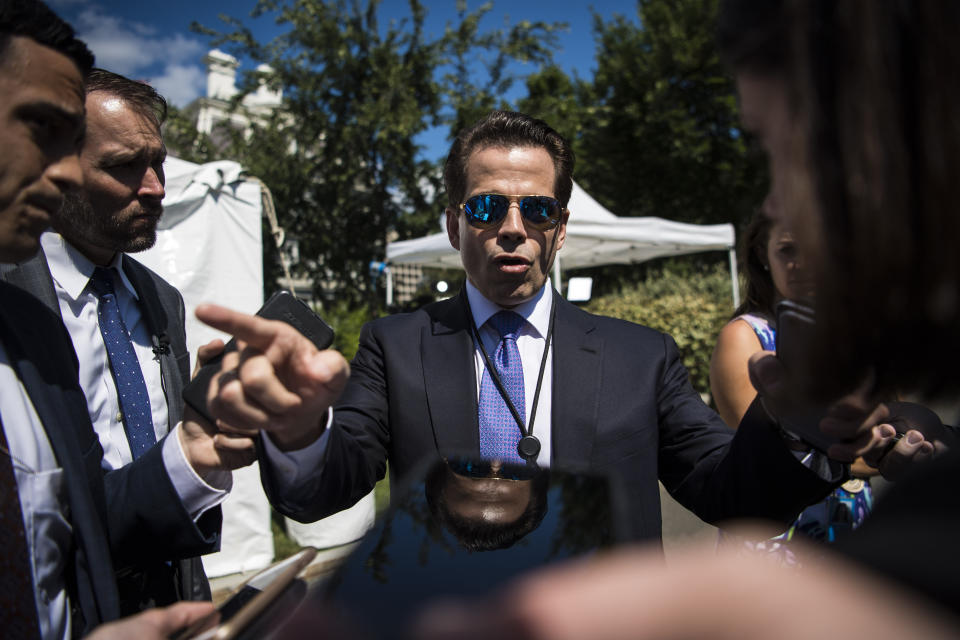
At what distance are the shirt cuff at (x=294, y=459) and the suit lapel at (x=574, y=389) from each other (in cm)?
72

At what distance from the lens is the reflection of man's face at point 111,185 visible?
224cm

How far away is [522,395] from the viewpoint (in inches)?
76.1

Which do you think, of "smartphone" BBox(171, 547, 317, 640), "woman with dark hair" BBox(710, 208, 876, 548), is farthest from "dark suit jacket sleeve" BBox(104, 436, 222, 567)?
"woman with dark hair" BBox(710, 208, 876, 548)

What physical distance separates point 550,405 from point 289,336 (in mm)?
1055

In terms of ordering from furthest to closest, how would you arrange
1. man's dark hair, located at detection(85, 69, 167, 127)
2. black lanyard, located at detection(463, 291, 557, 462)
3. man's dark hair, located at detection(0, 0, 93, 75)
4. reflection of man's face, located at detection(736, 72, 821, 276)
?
man's dark hair, located at detection(85, 69, 167, 127) < black lanyard, located at detection(463, 291, 557, 462) < man's dark hair, located at detection(0, 0, 93, 75) < reflection of man's face, located at detection(736, 72, 821, 276)

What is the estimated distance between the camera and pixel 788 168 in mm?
615

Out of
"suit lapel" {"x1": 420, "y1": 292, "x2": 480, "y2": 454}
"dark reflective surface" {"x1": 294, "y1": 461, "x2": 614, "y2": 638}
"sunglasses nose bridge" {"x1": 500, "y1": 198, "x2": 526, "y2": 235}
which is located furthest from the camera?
"sunglasses nose bridge" {"x1": 500, "y1": 198, "x2": 526, "y2": 235}

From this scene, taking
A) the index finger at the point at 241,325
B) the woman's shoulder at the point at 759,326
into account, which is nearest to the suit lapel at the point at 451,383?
the index finger at the point at 241,325

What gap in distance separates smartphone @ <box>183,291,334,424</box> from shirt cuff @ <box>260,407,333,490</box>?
167 mm

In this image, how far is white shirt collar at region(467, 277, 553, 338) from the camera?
209cm

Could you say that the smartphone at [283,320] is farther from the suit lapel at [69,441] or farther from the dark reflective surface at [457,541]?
the dark reflective surface at [457,541]

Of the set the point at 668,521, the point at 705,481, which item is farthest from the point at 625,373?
the point at 668,521

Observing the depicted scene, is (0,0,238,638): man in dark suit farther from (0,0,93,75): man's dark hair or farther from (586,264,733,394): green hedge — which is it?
(586,264,733,394): green hedge

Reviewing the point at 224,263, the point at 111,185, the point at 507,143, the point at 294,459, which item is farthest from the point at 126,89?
the point at 224,263
